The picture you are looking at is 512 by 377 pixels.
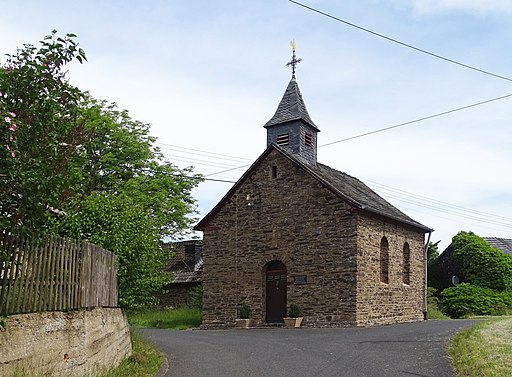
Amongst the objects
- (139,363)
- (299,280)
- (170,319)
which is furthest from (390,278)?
(139,363)

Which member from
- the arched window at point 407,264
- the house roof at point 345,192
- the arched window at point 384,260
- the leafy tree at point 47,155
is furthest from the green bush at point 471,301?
the leafy tree at point 47,155

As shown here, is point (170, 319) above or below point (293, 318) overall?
below

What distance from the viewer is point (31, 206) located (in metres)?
6.96

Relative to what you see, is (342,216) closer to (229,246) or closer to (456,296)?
(229,246)

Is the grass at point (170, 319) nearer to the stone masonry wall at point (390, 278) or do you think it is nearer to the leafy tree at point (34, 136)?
the stone masonry wall at point (390, 278)

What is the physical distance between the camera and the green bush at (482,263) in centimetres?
3388

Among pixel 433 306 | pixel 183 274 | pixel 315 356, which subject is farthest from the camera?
pixel 183 274

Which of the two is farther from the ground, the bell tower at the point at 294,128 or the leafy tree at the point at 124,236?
the bell tower at the point at 294,128

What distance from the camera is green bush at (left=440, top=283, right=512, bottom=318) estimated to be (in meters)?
32.1

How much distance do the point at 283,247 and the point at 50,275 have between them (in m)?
17.6

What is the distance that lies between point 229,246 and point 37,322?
19.6 meters

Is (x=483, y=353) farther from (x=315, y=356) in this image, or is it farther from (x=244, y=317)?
(x=244, y=317)

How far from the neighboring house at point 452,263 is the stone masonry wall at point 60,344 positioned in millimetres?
28548

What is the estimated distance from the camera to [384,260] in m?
26.3
